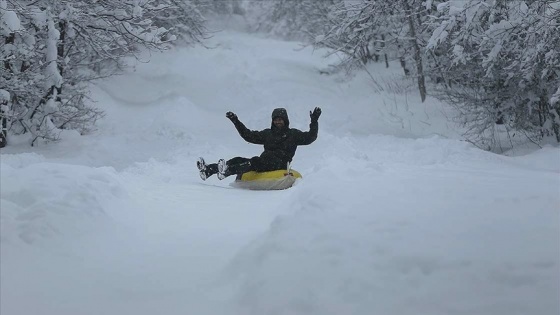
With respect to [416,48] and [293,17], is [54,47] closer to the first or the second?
[416,48]

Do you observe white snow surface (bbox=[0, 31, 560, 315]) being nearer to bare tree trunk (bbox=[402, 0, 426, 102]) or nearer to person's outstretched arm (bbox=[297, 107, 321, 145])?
person's outstretched arm (bbox=[297, 107, 321, 145])

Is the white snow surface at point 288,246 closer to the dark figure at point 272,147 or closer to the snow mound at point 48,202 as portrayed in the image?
the snow mound at point 48,202

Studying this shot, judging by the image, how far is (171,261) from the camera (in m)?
3.23

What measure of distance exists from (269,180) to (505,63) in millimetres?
6029

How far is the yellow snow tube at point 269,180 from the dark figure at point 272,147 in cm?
16

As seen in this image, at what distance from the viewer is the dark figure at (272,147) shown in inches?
283

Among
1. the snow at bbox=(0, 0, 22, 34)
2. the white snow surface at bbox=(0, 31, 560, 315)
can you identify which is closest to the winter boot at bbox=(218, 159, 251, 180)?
the white snow surface at bbox=(0, 31, 560, 315)

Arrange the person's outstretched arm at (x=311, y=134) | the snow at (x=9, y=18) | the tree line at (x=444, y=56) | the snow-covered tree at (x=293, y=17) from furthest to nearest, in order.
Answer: the snow-covered tree at (x=293, y=17)
the tree line at (x=444, y=56)
the person's outstretched arm at (x=311, y=134)
the snow at (x=9, y=18)

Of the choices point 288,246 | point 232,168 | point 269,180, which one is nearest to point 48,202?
point 288,246

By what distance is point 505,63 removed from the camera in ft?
32.2

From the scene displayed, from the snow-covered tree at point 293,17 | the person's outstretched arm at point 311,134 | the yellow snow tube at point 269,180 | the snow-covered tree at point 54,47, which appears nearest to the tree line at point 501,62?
the person's outstretched arm at point 311,134

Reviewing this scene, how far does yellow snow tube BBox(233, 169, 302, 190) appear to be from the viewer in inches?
269

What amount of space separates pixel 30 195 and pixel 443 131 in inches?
447

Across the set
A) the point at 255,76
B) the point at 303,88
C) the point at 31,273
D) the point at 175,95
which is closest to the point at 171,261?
the point at 31,273
